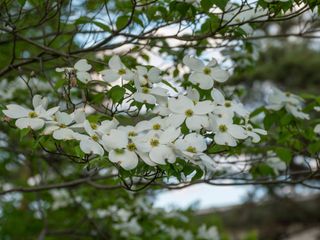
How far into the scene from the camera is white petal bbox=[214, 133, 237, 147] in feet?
4.00

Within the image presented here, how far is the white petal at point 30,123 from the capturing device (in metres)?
1.17

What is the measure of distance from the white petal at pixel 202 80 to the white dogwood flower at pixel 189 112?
0.59 ft

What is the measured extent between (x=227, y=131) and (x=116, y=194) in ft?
A: 4.41

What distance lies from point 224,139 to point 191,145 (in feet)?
0.44

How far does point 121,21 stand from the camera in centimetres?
178

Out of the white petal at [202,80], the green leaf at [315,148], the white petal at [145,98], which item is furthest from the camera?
the green leaf at [315,148]

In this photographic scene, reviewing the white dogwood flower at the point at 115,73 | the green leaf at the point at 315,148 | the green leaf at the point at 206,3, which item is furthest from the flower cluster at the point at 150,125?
the green leaf at the point at 315,148

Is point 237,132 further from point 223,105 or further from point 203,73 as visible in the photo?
point 203,73

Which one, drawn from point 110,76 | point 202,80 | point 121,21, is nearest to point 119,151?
point 110,76

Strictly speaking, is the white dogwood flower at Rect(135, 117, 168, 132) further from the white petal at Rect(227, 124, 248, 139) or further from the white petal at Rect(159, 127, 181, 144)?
the white petal at Rect(227, 124, 248, 139)

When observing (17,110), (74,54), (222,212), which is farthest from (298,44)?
(17,110)

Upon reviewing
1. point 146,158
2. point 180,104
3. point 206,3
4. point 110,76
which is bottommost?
point 146,158

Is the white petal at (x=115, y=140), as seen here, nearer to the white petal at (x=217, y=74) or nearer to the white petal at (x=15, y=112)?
the white petal at (x=15, y=112)

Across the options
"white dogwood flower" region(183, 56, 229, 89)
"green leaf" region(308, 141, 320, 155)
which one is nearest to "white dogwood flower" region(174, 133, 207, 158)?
"white dogwood flower" region(183, 56, 229, 89)
